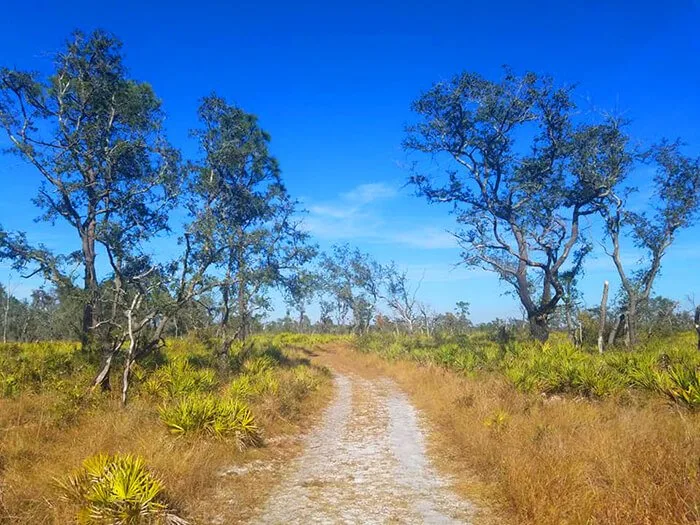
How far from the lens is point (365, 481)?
6684 millimetres

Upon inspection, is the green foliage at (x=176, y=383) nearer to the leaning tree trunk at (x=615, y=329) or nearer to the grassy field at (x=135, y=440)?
the grassy field at (x=135, y=440)

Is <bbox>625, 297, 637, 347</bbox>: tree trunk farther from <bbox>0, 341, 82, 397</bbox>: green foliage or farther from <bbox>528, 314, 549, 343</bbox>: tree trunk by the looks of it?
<bbox>0, 341, 82, 397</bbox>: green foliage

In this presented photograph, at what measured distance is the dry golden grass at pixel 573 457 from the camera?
4.57 m

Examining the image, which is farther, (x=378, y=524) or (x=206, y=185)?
(x=206, y=185)

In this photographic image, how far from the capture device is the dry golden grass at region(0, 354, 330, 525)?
5133mm

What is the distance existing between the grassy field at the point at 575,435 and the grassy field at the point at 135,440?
10.5 ft

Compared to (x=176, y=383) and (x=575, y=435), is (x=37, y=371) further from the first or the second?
(x=575, y=435)

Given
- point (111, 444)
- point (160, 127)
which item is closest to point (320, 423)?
point (111, 444)

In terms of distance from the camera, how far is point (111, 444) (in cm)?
736

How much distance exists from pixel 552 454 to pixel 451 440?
3111mm

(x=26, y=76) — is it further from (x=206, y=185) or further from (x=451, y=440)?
(x=451, y=440)

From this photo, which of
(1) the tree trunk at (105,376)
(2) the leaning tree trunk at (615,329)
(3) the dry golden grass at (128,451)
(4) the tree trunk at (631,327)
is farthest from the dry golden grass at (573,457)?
(2) the leaning tree trunk at (615,329)

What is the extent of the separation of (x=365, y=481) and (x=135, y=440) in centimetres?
377

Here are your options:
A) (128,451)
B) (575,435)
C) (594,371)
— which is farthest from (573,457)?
(128,451)
